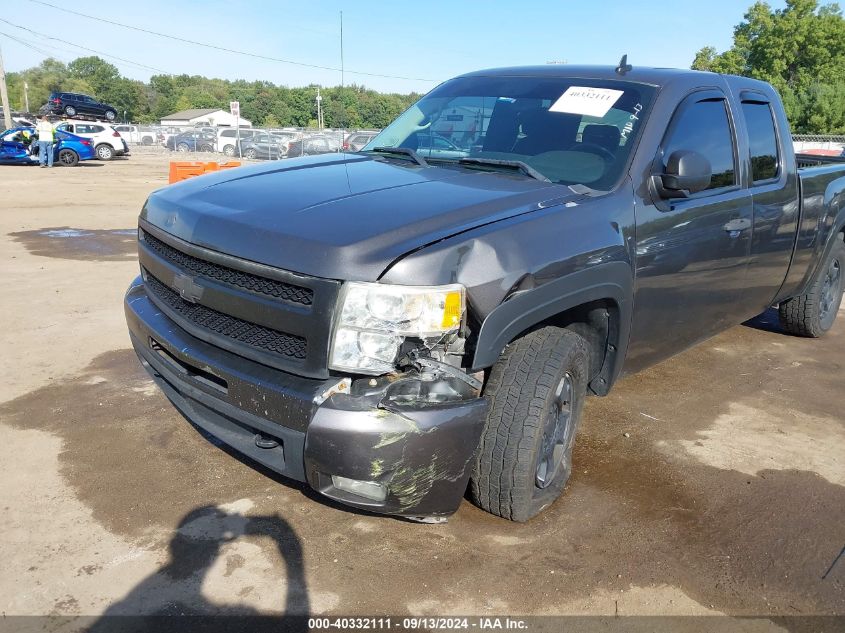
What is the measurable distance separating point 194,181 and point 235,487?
151cm

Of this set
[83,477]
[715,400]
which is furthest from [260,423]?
[715,400]

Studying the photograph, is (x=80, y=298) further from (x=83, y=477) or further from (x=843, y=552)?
(x=843, y=552)

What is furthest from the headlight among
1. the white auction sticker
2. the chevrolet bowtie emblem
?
the white auction sticker

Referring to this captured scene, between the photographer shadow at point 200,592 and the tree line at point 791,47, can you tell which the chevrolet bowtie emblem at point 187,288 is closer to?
the photographer shadow at point 200,592

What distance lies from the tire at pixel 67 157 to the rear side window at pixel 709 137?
1054 inches

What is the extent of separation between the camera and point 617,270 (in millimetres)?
3133

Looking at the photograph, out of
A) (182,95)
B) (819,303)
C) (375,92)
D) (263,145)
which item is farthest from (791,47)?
(182,95)

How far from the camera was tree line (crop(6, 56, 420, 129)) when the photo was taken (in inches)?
3839

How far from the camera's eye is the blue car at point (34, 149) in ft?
82.4

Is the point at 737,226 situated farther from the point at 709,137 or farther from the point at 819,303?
the point at 819,303

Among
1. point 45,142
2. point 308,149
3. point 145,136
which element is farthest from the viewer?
point 145,136

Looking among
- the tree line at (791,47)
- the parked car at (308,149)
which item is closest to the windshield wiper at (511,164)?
the parked car at (308,149)

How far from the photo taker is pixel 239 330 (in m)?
2.76

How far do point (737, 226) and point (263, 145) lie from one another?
1284 inches
